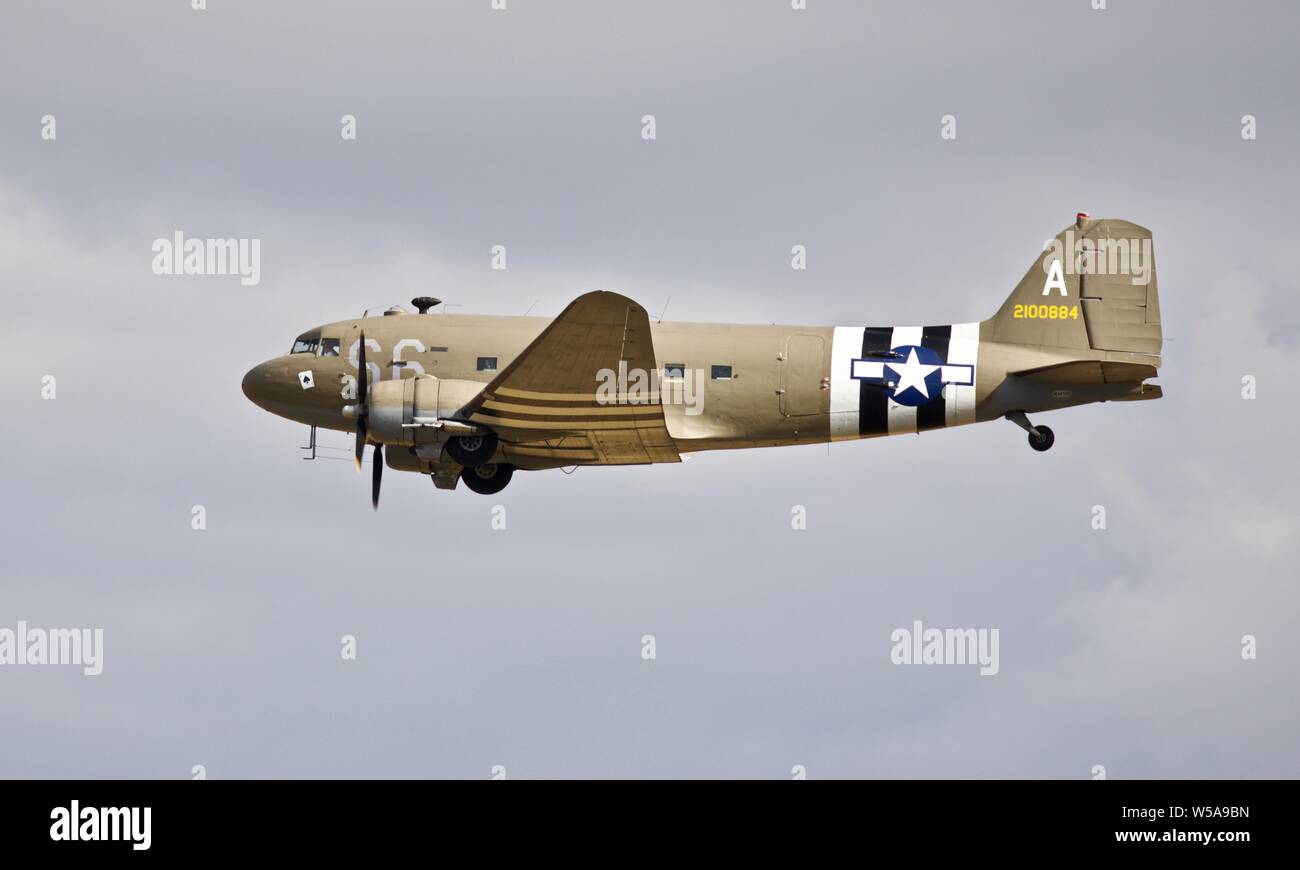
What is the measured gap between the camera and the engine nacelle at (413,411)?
41312mm

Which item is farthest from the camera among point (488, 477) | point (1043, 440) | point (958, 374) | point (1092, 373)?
point (488, 477)

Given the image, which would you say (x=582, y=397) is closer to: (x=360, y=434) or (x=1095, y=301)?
(x=360, y=434)

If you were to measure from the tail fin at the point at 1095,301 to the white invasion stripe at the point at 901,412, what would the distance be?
1983 mm

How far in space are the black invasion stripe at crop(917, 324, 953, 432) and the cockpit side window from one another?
13.6 m

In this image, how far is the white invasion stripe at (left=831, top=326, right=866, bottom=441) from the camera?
4259 cm

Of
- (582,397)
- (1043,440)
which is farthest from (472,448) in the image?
(1043,440)

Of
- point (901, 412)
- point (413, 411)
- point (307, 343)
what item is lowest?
point (901, 412)

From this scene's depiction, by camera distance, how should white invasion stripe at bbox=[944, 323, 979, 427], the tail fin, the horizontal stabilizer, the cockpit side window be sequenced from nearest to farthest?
the horizontal stabilizer → white invasion stripe at bbox=[944, 323, 979, 427] → the tail fin → the cockpit side window

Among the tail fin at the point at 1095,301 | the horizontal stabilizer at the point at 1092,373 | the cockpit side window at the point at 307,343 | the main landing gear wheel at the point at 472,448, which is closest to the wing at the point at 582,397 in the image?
the main landing gear wheel at the point at 472,448

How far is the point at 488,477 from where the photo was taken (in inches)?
1727

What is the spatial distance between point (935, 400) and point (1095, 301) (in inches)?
176

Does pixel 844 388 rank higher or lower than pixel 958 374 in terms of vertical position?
lower

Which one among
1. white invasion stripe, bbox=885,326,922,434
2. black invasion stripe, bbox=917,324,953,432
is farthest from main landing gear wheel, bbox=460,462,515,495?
black invasion stripe, bbox=917,324,953,432

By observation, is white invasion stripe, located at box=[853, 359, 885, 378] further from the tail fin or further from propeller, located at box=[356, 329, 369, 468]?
propeller, located at box=[356, 329, 369, 468]
